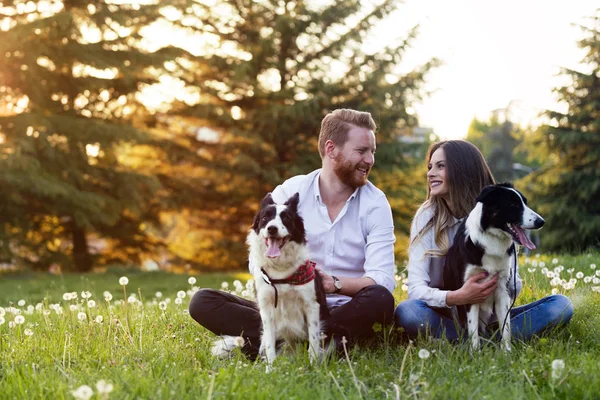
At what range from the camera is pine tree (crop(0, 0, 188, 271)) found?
55.9ft

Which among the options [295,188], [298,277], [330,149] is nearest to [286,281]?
[298,277]

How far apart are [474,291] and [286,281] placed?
4.39 ft

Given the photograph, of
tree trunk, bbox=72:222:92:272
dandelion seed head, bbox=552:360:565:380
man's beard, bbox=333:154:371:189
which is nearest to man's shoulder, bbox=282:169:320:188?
man's beard, bbox=333:154:371:189

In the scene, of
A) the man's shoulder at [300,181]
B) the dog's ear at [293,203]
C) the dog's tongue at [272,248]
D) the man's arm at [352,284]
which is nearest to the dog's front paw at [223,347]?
the dog's tongue at [272,248]

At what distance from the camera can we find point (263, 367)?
4.29 metres

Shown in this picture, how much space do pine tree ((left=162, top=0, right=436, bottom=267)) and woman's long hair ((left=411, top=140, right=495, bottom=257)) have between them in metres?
15.5

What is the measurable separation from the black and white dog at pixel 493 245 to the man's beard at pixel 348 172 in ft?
2.84

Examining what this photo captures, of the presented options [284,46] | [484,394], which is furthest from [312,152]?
[484,394]

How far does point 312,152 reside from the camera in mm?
21484

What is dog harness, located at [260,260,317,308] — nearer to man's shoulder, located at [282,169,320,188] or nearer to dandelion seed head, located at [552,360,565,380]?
man's shoulder, located at [282,169,320,188]

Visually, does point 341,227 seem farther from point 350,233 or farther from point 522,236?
point 522,236

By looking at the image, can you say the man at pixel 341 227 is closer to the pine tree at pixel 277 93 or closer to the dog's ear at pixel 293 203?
the dog's ear at pixel 293 203

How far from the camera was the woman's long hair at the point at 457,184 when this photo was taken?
522 centimetres

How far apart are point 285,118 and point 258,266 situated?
55.1 feet
